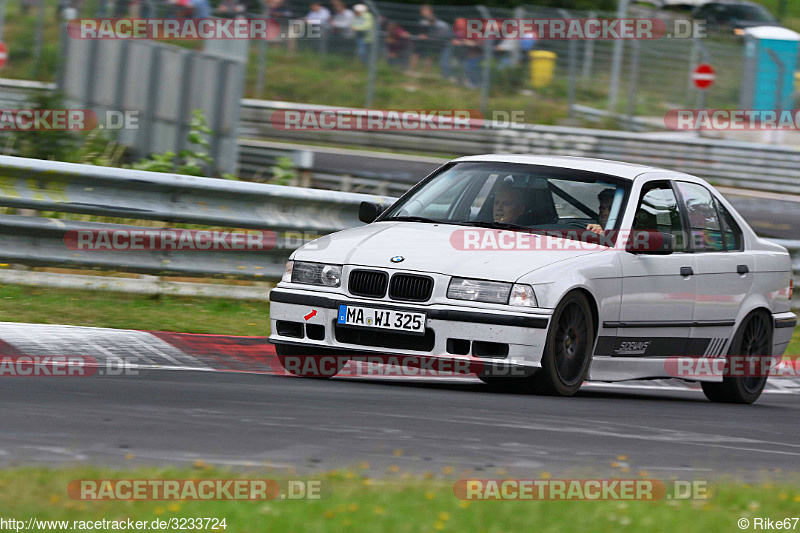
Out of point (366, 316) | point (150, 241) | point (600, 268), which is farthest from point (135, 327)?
point (600, 268)

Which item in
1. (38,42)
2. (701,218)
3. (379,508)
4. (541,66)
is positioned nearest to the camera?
(379,508)

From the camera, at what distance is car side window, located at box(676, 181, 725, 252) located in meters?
9.43

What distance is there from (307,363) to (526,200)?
5.61 ft

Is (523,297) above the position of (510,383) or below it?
above

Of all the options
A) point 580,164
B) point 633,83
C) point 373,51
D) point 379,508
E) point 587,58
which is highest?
point 587,58

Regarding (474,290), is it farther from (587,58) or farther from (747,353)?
(587,58)

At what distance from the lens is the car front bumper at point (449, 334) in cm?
775

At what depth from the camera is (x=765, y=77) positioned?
26938 millimetres

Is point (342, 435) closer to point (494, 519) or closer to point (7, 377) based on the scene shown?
point (494, 519)

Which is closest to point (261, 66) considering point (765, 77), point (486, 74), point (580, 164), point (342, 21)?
point (342, 21)

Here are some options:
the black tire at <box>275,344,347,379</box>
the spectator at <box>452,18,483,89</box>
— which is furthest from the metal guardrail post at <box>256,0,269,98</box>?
the black tire at <box>275,344,347,379</box>

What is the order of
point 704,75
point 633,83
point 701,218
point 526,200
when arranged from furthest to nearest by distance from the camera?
point 633,83 < point 704,75 < point 701,218 < point 526,200

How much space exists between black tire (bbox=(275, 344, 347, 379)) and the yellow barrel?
746 inches

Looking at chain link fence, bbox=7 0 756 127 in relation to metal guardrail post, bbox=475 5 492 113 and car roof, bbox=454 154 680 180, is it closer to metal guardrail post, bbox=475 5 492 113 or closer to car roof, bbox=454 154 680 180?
metal guardrail post, bbox=475 5 492 113
